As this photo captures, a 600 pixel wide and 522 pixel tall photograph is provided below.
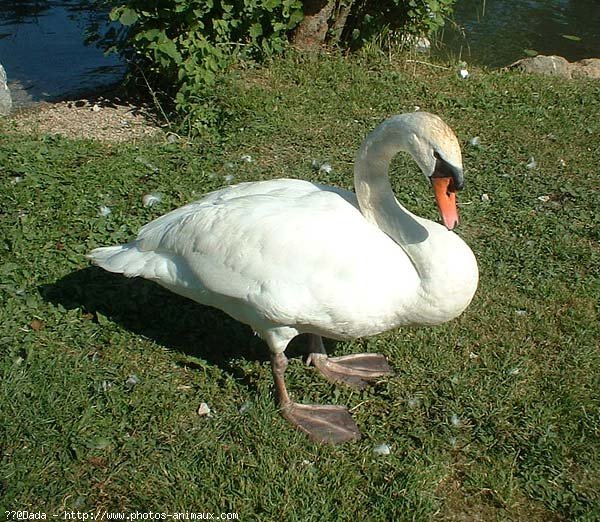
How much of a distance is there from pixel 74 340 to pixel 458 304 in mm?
2118

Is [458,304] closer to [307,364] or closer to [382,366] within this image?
[382,366]

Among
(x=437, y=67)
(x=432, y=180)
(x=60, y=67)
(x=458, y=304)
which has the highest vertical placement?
(x=432, y=180)

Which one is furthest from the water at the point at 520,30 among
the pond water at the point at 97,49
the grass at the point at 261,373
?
the grass at the point at 261,373

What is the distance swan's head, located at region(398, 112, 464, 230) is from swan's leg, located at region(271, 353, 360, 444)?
1.09 metres

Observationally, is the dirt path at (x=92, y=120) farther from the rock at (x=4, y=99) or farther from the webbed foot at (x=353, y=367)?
the webbed foot at (x=353, y=367)

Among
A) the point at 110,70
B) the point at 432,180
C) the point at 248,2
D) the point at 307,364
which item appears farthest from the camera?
the point at 110,70

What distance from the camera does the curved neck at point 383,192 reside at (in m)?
3.16

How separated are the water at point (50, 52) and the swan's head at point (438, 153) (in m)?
5.64

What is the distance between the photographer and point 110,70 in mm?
8391

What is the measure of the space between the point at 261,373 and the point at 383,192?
122cm

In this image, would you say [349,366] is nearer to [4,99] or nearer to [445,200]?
[445,200]

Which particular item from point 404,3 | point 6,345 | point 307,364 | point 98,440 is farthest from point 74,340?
point 404,3

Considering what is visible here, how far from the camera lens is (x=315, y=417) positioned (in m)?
3.43

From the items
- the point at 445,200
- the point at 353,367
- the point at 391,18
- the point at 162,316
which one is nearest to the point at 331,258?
the point at 445,200
